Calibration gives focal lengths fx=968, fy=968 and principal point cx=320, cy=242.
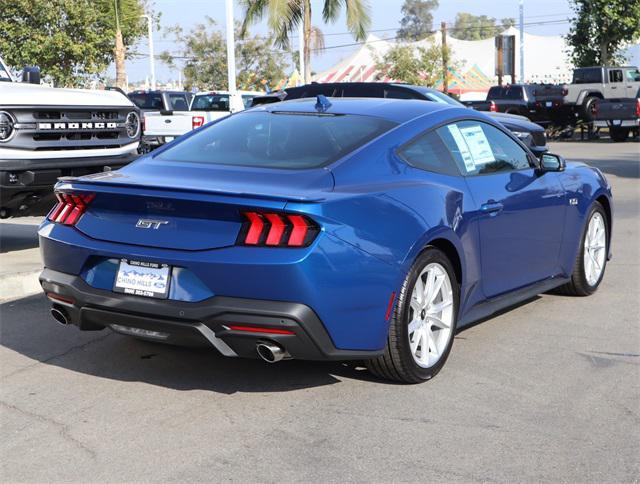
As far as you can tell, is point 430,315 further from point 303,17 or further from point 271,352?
point 303,17

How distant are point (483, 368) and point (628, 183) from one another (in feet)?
41.2

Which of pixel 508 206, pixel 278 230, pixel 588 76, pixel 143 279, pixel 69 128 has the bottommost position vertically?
pixel 143 279

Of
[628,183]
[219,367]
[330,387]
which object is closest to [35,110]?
[219,367]

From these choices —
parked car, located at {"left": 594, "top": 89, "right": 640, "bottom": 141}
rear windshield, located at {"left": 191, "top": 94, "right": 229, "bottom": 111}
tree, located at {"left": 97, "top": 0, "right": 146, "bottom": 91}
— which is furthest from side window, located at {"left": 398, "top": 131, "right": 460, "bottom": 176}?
tree, located at {"left": 97, "top": 0, "right": 146, "bottom": 91}

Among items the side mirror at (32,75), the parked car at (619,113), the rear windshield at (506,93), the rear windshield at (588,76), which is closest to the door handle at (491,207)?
the side mirror at (32,75)

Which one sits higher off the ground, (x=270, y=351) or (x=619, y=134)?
(x=270, y=351)

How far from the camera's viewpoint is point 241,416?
473 centimetres

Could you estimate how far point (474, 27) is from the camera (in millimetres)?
165250

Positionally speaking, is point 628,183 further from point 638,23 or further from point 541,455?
point 638,23

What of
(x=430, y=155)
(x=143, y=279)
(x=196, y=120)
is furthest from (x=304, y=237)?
(x=196, y=120)

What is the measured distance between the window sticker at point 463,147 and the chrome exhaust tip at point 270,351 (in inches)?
75.9

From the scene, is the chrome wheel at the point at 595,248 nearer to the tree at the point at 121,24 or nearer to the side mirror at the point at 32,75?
the side mirror at the point at 32,75

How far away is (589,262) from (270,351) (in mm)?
3781

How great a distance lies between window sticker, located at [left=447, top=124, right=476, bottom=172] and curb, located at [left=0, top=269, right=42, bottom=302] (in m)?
3.66
